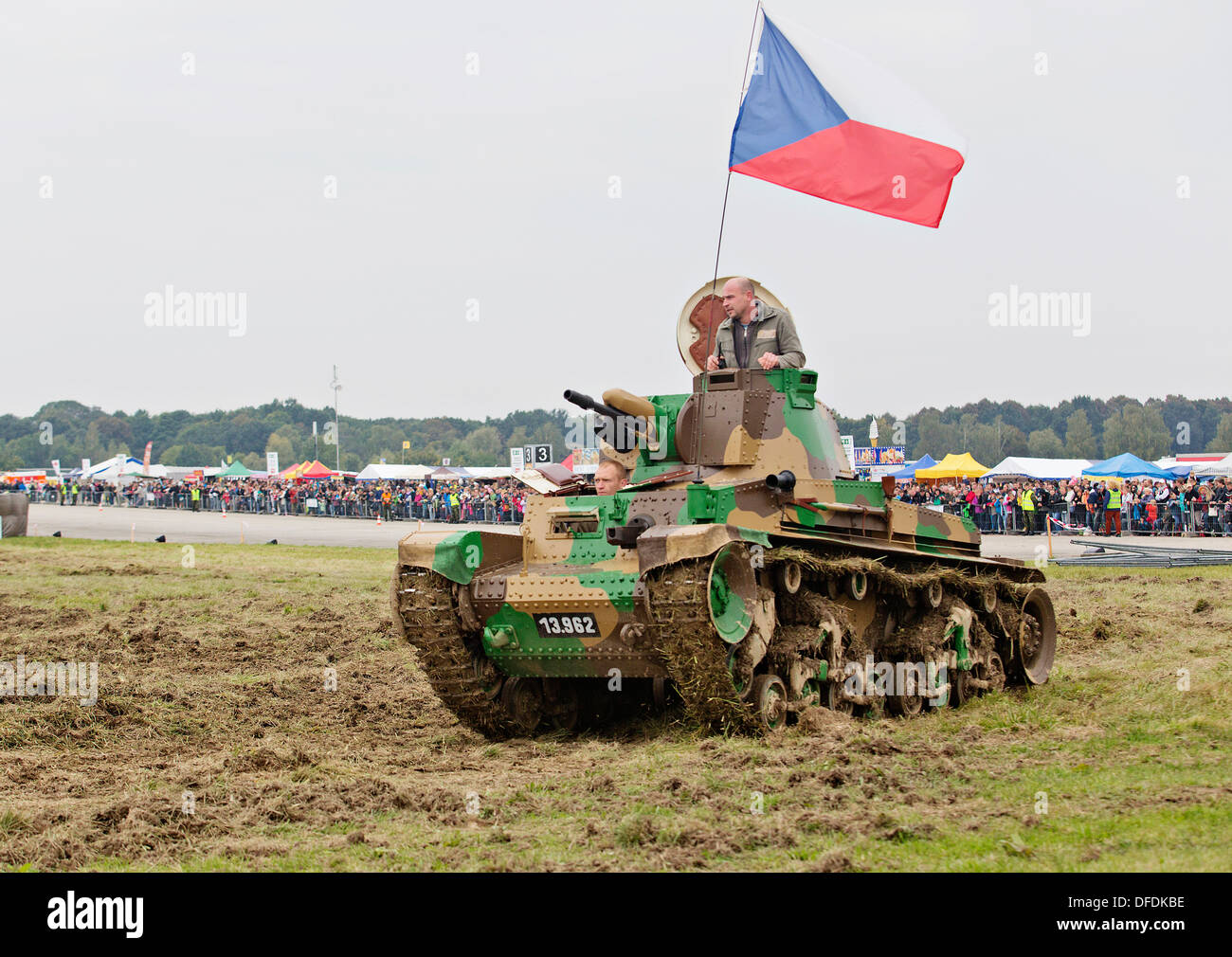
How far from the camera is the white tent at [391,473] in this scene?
234 feet

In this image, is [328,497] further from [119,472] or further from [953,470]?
[953,470]

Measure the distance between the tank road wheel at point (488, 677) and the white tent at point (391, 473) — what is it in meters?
58.8

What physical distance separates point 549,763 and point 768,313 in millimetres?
5427

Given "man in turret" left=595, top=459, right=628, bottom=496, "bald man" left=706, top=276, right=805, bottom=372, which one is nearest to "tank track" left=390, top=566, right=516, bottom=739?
"man in turret" left=595, top=459, right=628, bottom=496

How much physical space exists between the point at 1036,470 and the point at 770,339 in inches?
1613

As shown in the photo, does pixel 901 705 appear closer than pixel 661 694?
No

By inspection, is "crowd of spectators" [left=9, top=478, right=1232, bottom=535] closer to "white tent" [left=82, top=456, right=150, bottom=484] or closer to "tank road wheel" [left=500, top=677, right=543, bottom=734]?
"white tent" [left=82, top=456, right=150, bottom=484]

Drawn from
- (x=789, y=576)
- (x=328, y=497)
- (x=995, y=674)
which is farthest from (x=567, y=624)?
(x=328, y=497)

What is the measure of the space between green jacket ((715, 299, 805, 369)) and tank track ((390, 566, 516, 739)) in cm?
406

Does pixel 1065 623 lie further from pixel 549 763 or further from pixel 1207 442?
pixel 1207 442

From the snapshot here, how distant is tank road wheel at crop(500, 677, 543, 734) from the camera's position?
41.8 feet

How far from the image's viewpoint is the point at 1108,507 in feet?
131

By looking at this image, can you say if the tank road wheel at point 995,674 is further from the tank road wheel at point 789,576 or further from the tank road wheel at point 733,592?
the tank road wheel at point 733,592
